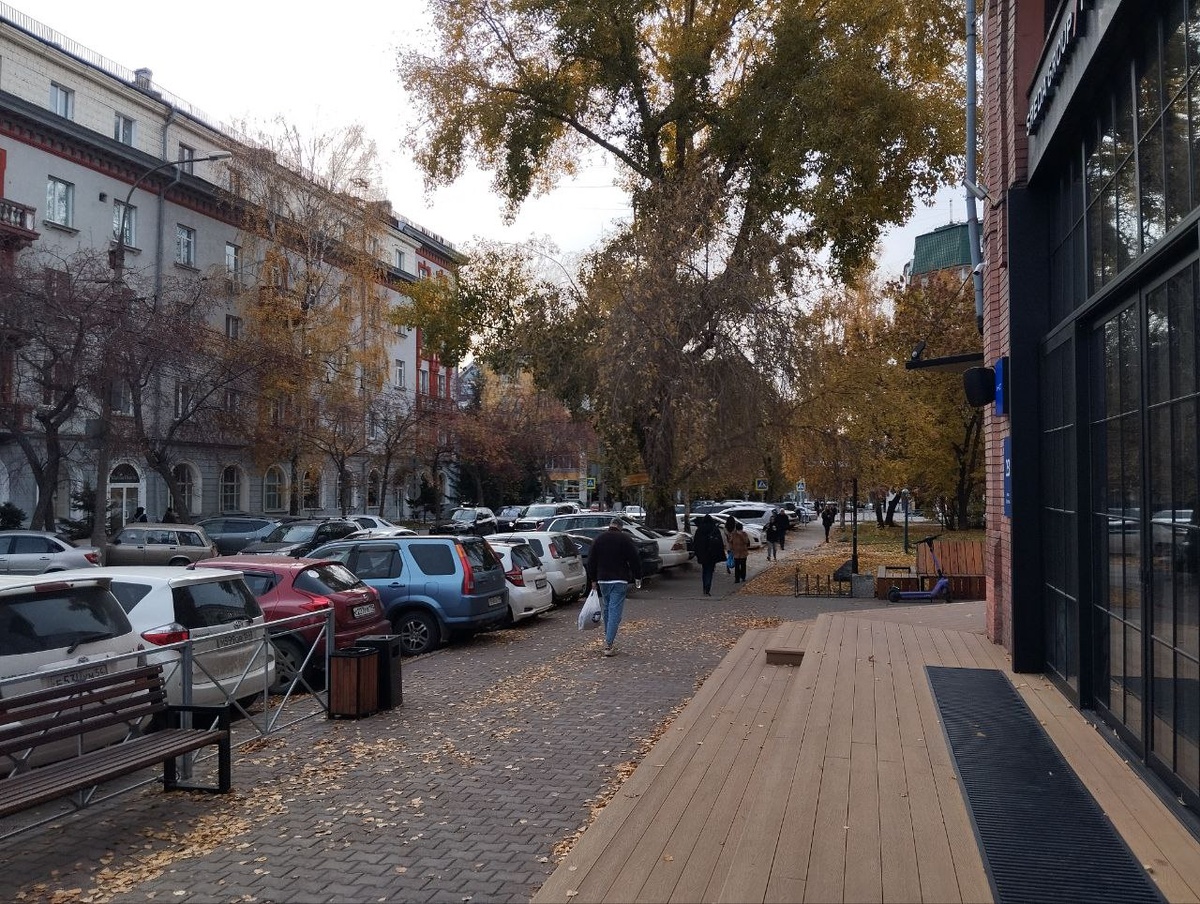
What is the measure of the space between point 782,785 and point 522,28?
26243 mm

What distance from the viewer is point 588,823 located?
6320mm

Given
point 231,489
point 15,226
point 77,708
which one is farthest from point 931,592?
point 231,489

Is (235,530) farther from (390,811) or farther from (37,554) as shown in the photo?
(390,811)

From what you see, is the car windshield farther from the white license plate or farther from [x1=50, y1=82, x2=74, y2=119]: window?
the white license plate

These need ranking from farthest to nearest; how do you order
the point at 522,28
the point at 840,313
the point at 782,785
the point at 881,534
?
the point at 881,534
the point at 840,313
the point at 522,28
the point at 782,785

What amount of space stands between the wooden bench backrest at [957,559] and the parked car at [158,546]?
59.6 feet

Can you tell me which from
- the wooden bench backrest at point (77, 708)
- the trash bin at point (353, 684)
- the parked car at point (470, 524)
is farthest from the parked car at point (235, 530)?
the wooden bench backrest at point (77, 708)

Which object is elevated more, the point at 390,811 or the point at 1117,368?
the point at 1117,368

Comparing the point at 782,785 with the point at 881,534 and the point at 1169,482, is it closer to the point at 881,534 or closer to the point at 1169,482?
the point at 1169,482

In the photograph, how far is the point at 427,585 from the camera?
576 inches

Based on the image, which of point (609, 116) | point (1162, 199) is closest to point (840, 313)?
point (609, 116)

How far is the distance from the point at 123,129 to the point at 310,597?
3279cm

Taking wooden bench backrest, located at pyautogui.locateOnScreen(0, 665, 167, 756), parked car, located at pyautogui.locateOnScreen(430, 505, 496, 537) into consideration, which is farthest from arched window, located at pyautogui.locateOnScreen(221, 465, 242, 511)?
wooden bench backrest, located at pyautogui.locateOnScreen(0, 665, 167, 756)

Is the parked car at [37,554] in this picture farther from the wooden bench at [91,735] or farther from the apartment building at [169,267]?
the wooden bench at [91,735]
